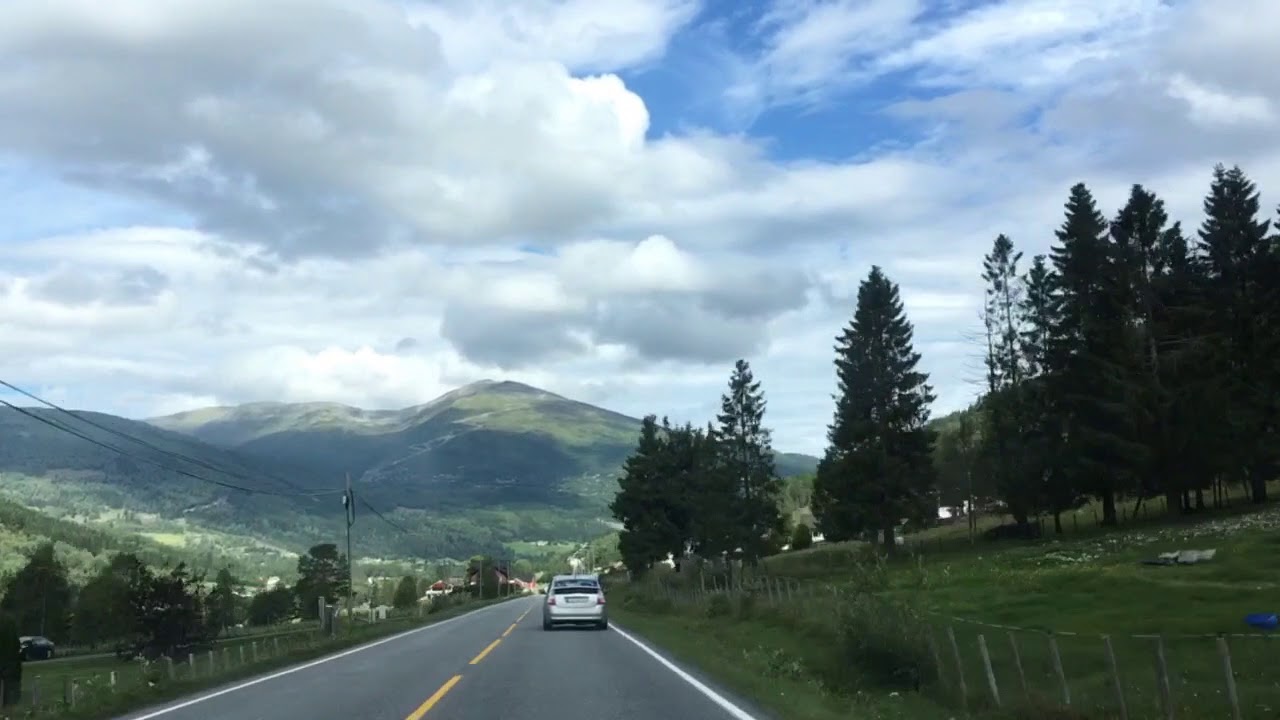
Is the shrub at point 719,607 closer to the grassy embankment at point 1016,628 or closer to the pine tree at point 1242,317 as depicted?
the grassy embankment at point 1016,628

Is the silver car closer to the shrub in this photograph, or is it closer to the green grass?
the green grass

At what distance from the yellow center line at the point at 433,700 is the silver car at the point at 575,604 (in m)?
17.4

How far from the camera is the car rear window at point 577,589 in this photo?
37688mm

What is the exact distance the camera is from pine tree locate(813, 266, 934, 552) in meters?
80.0

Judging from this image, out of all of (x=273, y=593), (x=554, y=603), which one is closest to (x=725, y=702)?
(x=554, y=603)

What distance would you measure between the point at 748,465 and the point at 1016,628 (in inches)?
2245

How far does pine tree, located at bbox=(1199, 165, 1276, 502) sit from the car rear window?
1927 inches

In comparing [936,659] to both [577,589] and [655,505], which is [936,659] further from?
[655,505]

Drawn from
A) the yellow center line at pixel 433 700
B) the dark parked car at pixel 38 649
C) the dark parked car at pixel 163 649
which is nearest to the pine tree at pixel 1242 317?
the yellow center line at pixel 433 700

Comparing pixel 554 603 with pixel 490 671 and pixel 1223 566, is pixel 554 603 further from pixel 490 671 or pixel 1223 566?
pixel 1223 566

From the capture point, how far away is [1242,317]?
2859 inches

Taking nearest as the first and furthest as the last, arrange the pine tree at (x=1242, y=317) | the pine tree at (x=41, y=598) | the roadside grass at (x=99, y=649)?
the pine tree at (x=1242, y=317) < the roadside grass at (x=99, y=649) < the pine tree at (x=41, y=598)

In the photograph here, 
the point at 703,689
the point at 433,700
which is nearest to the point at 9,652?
the point at 433,700

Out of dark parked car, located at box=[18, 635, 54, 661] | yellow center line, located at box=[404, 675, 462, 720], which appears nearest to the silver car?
yellow center line, located at box=[404, 675, 462, 720]
